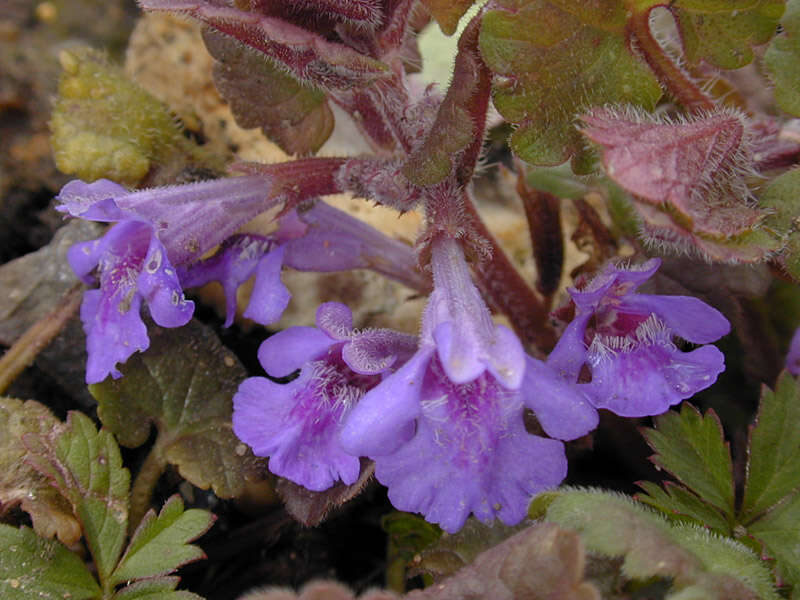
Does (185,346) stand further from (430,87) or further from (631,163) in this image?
(631,163)

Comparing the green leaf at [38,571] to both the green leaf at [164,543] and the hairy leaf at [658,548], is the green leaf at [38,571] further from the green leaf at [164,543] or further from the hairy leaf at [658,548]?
the hairy leaf at [658,548]

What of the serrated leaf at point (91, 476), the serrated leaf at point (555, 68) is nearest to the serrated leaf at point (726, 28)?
the serrated leaf at point (555, 68)

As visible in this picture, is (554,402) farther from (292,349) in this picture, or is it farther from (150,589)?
(150,589)

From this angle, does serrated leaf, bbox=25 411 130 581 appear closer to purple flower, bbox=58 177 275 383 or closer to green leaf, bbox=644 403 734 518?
purple flower, bbox=58 177 275 383

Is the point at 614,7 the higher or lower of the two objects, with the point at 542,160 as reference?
higher

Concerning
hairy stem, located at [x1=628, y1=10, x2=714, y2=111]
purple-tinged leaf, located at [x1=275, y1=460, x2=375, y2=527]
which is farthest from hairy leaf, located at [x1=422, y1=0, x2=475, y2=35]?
purple-tinged leaf, located at [x1=275, y1=460, x2=375, y2=527]

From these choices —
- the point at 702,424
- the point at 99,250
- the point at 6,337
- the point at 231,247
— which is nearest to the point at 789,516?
the point at 702,424

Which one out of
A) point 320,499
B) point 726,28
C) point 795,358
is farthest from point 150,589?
point 726,28
